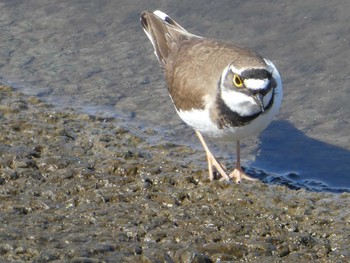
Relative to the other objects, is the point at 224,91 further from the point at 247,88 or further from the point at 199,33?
the point at 199,33

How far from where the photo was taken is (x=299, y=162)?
266 inches

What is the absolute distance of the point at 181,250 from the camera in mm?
4531

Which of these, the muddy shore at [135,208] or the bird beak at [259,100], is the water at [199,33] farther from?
the bird beak at [259,100]

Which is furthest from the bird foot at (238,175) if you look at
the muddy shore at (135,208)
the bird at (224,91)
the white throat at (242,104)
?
the white throat at (242,104)

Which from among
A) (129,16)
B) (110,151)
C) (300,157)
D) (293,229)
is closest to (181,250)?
(293,229)

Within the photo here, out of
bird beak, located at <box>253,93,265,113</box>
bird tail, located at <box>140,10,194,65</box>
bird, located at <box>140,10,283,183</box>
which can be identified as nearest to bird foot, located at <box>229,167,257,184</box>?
bird, located at <box>140,10,283,183</box>

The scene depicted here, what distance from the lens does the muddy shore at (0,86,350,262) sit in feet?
14.9

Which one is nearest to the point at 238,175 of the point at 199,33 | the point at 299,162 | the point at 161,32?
the point at 299,162

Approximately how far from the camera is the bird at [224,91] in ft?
18.7

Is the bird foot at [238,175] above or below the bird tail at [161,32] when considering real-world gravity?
below

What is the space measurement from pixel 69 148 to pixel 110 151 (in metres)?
0.30

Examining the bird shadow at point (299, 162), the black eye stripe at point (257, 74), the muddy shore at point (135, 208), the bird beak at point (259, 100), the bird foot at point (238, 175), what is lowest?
the bird shadow at point (299, 162)

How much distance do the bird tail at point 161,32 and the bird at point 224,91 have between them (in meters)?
0.38

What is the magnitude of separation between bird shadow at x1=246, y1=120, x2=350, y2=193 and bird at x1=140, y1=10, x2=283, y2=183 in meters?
0.41
